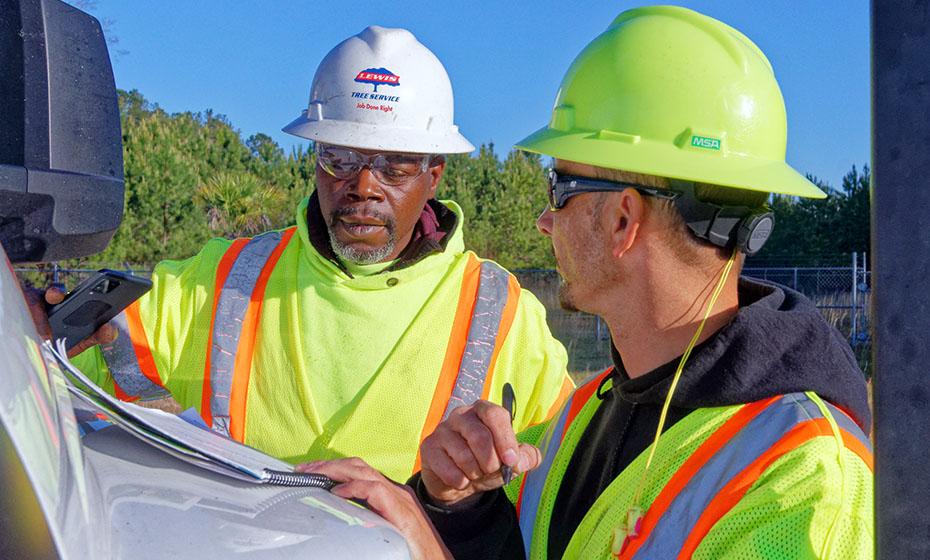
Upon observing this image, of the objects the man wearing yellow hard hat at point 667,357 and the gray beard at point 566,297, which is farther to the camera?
the gray beard at point 566,297

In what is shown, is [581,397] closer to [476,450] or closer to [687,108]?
[476,450]

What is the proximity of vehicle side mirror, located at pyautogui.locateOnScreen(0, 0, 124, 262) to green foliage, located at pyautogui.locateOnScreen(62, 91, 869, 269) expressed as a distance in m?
23.4

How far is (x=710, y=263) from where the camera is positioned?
2094mm

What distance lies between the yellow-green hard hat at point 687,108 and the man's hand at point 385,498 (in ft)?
2.73

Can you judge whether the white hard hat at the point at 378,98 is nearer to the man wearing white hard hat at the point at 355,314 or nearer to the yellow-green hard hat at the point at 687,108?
the man wearing white hard hat at the point at 355,314

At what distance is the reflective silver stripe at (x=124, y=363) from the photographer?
3.31 meters

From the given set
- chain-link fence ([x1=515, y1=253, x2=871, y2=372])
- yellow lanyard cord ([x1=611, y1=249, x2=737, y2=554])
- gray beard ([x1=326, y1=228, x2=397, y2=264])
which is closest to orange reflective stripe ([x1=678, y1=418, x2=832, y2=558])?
yellow lanyard cord ([x1=611, y1=249, x2=737, y2=554])

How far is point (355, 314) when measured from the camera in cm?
350

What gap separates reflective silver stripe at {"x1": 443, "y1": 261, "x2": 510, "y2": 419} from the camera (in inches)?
131

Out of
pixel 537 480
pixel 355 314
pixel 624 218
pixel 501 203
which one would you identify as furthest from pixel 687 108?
pixel 501 203

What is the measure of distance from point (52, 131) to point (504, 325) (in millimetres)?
2207

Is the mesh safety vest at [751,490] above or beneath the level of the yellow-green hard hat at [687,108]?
beneath

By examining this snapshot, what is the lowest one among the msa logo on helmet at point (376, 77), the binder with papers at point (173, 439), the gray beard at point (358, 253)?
the binder with papers at point (173, 439)

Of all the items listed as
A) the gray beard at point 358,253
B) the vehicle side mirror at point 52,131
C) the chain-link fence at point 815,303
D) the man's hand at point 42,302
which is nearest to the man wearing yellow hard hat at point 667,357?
the vehicle side mirror at point 52,131
